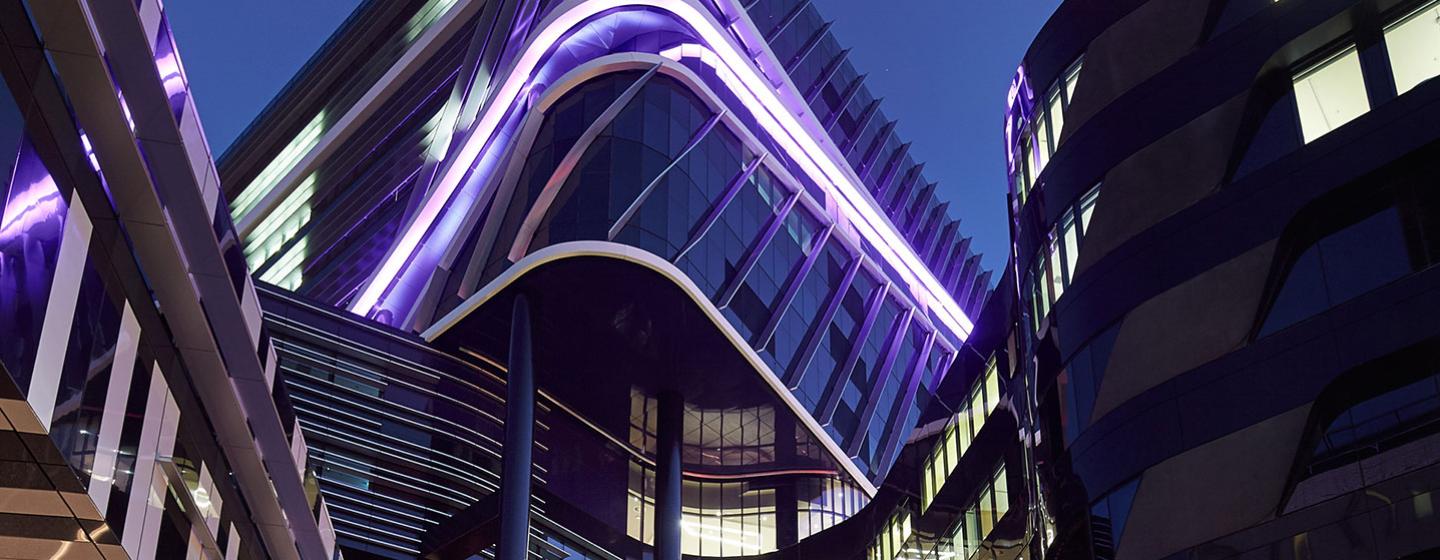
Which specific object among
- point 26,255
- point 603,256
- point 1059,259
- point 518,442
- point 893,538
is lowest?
point 26,255

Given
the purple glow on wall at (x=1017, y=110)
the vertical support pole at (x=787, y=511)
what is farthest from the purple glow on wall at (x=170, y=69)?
the vertical support pole at (x=787, y=511)

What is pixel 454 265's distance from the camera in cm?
5381

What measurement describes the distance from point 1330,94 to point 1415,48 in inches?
66.9

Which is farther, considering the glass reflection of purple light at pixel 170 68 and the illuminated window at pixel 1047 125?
the illuminated window at pixel 1047 125

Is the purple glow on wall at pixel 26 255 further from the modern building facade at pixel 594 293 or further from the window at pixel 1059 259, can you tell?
the modern building facade at pixel 594 293

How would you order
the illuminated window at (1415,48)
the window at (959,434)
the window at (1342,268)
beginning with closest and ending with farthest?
the window at (1342,268) → the illuminated window at (1415,48) → the window at (959,434)

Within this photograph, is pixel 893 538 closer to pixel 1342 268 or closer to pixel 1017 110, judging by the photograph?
pixel 1017 110

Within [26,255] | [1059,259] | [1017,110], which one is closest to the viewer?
[26,255]

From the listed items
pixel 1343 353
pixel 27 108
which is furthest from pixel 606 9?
pixel 27 108

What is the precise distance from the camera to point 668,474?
178 feet

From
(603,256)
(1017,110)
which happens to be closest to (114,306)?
(1017,110)

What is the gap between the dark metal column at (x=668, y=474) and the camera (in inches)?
2079

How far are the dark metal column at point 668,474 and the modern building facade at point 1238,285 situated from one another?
22969 millimetres

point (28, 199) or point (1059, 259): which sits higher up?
point (1059, 259)
